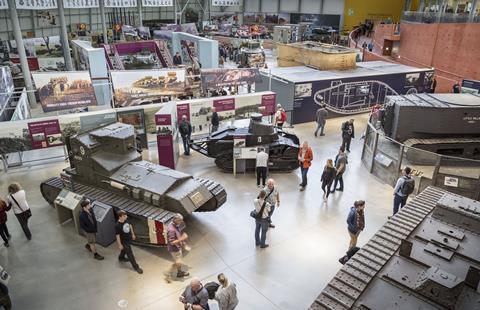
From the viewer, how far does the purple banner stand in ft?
53.0

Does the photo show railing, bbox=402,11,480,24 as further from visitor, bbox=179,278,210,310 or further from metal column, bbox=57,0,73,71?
metal column, bbox=57,0,73,71

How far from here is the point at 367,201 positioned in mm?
11422

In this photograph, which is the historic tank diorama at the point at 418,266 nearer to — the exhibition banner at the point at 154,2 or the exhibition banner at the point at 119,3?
the exhibition banner at the point at 119,3

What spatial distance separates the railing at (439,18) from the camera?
21923 mm

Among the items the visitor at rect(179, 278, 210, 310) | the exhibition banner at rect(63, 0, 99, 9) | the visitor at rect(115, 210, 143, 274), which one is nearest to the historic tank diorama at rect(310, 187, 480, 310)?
the visitor at rect(179, 278, 210, 310)

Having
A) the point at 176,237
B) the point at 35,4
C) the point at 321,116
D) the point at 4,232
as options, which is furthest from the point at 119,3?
the point at 176,237

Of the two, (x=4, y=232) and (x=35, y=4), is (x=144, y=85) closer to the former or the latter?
(x=4, y=232)

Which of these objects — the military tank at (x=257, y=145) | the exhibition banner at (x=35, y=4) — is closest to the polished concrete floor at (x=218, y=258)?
the military tank at (x=257, y=145)

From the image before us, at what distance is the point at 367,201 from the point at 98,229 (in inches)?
298

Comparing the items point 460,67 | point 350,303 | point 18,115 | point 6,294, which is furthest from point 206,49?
point 350,303

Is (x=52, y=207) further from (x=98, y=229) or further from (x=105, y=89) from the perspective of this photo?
(x=105, y=89)

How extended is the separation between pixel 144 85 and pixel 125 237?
9220 millimetres

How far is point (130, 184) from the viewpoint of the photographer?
9305mm

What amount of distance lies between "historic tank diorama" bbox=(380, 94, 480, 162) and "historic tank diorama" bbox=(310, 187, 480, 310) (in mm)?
6346
